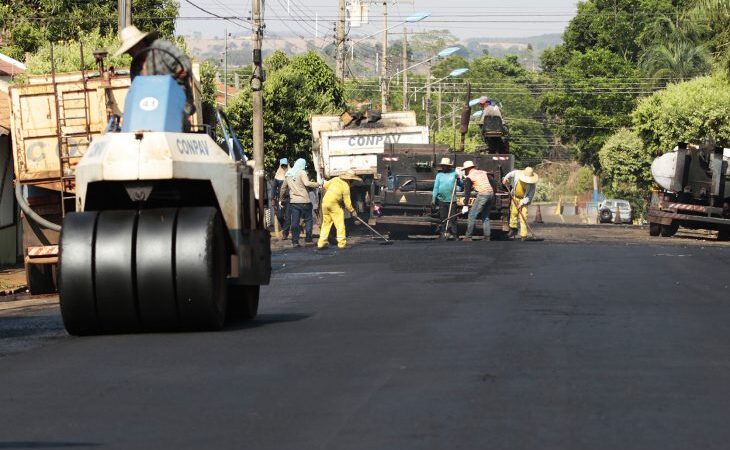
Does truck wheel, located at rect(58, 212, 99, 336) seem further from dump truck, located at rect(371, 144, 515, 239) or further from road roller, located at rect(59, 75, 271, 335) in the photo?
dump truck, located at rect(371, 144, 515, 239)

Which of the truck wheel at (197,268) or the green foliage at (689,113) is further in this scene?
the green foliage at (689,113)

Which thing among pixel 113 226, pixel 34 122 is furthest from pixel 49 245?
pixel 113 226

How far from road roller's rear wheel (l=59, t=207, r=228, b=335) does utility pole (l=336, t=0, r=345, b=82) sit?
124 feet

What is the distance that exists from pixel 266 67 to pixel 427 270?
3207 centimetres

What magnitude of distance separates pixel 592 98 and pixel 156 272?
73.9m

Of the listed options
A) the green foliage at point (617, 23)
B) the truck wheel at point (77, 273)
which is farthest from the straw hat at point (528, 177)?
the green foliage at point (617, 23)

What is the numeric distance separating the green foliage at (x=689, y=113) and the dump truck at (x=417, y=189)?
27101 mm

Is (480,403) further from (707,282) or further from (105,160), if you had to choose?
(707,282)

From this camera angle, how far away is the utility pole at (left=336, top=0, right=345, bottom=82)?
49122 millimetres

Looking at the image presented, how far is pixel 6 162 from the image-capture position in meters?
25.3

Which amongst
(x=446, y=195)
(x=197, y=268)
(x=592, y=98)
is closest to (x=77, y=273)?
(x=197, y=268)

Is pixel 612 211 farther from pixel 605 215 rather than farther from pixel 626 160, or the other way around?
pixel 626 160

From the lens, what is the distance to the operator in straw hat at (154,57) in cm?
1223

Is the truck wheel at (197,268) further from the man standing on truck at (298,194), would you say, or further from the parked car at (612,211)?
the parked car at (612,211)
